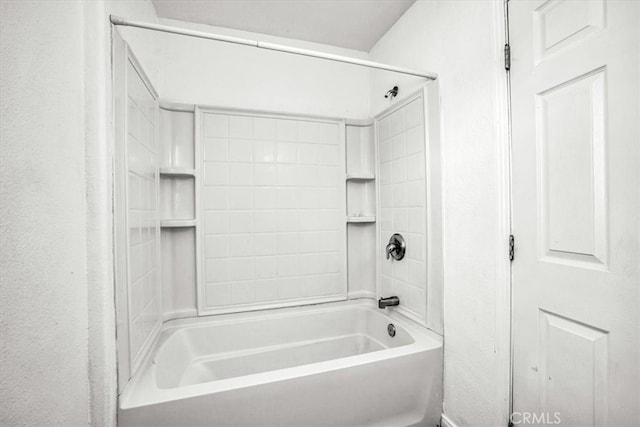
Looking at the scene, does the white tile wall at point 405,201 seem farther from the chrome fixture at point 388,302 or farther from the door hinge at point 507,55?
the door hinge at point 507,55

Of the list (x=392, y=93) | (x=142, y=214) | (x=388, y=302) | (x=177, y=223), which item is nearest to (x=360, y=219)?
(x=388, y=302)

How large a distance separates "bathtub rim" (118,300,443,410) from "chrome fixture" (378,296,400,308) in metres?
0.09

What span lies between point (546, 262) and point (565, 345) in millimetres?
277

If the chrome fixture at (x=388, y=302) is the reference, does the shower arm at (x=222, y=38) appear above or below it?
above

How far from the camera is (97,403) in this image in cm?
95

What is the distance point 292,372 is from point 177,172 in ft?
4.23

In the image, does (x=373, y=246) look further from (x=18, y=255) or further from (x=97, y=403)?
(x=18, y=255)

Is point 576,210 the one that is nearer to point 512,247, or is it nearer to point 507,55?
point 512,247

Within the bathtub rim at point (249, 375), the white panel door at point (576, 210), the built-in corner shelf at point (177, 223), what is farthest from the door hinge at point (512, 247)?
the built-in corner shelf at point (177, 223)

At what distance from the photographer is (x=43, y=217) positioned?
759 millimetres

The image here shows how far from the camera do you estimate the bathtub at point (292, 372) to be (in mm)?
1095

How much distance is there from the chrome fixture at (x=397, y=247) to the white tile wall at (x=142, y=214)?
138 centimetres

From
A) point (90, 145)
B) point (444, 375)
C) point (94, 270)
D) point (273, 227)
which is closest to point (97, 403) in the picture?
point (94, 270)

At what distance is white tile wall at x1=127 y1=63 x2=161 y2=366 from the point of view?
1.17m
